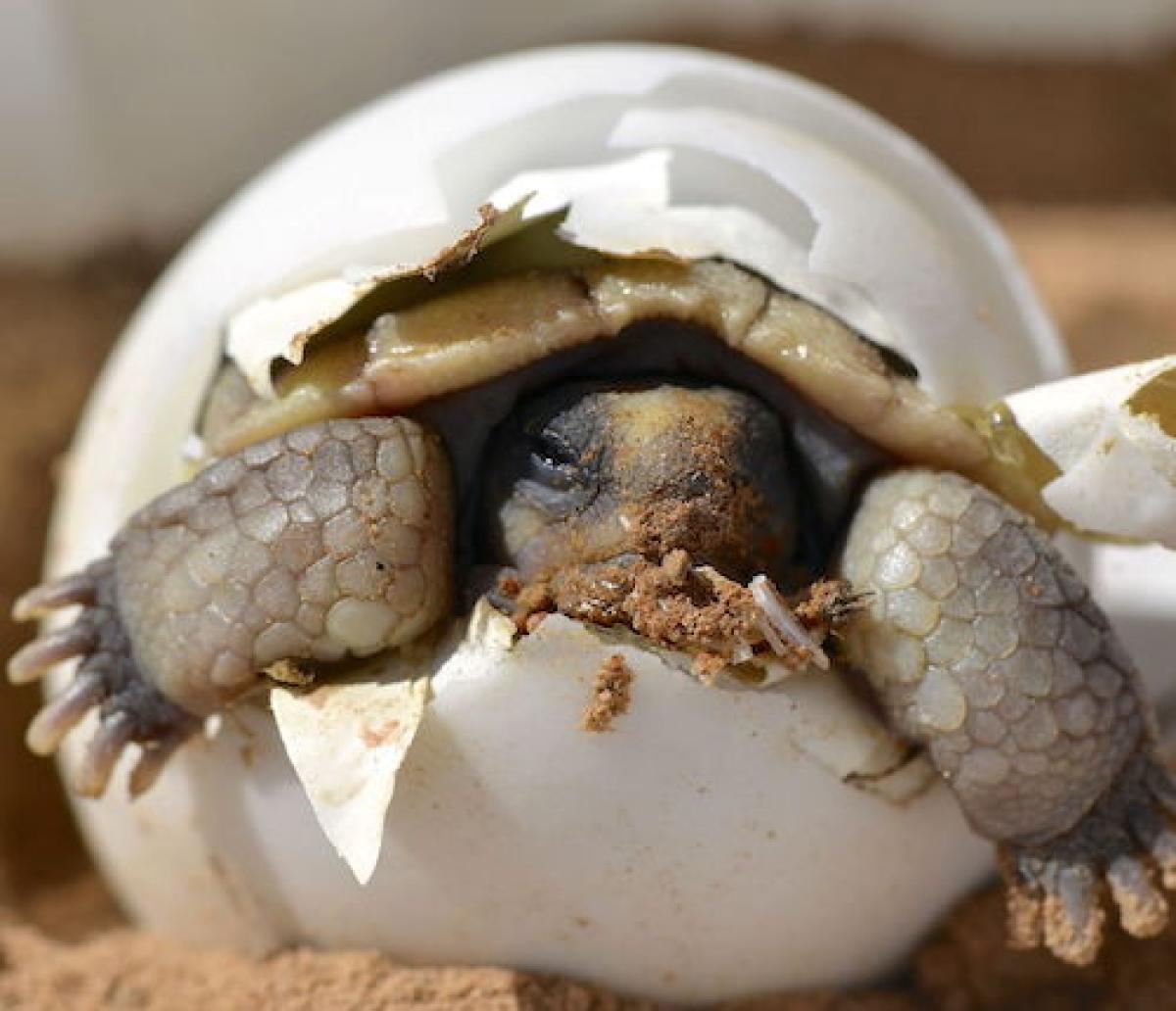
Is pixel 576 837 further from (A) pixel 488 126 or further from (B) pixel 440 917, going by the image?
(A) pixel 488 126

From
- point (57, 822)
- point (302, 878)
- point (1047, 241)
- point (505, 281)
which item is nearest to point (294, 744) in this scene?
point (302, 878)

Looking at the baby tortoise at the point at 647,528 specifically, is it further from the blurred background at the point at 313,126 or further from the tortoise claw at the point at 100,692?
the blurred background at the point at 313,126

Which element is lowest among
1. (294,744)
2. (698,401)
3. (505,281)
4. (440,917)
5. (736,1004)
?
(736,1004)

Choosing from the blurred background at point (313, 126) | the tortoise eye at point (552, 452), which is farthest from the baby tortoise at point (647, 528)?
the blurred background at point (313, 126)

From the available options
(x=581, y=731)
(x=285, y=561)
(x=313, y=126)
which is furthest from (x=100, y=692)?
(x=313, y=126)

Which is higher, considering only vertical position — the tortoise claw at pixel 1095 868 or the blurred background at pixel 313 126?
the blurred background at pixel 313 126

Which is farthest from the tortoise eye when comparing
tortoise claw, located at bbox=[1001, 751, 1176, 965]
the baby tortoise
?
tortoise claw, located at bbox=[1001, 751, 1176, 965]

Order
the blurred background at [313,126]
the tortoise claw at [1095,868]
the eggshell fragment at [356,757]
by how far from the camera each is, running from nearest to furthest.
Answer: the eggshell fragment at [356,757] → the tortoise claw at [1095,868] → the blurred background at [313,126]

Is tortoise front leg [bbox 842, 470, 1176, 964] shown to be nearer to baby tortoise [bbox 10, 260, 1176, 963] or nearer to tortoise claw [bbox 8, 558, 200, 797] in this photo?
baby tortoise [bbox 10, 260, 1176, 963]
